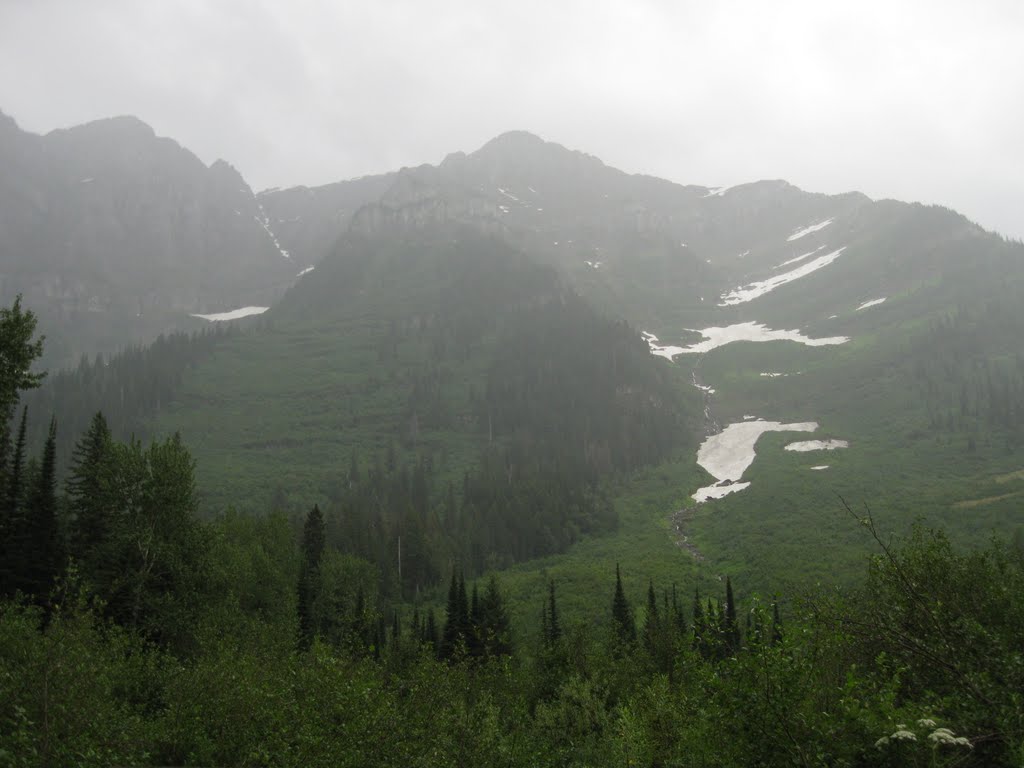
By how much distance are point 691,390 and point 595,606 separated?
4980 inches

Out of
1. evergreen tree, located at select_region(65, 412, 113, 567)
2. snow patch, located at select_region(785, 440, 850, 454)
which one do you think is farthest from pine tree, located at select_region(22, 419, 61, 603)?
snow patch, located at select_region(785, 440, 850, 454)

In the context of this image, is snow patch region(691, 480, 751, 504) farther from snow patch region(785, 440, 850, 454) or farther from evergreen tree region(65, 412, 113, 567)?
evergreen tree region(65, 412, 113, 567)

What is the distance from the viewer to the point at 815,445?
147625 millimetres

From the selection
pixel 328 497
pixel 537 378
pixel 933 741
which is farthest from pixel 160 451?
pixel 537 378

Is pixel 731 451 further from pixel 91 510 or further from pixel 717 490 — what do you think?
pixel 91 510

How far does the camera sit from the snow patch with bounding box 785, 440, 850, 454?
144 m

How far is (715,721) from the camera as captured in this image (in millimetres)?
13195

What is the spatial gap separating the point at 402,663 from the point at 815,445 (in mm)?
126555

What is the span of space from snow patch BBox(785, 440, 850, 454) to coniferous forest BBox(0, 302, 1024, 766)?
276ft

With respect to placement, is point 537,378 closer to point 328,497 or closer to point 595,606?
point 328,497

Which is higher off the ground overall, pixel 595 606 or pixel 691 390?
pixel 691 390

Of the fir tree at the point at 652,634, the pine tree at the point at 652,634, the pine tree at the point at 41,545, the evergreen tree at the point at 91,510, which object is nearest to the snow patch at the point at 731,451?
the fir tree at the point at 652,634

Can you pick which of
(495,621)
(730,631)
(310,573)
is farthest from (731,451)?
→ (730,631)

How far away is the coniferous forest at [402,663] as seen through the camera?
1210cm
